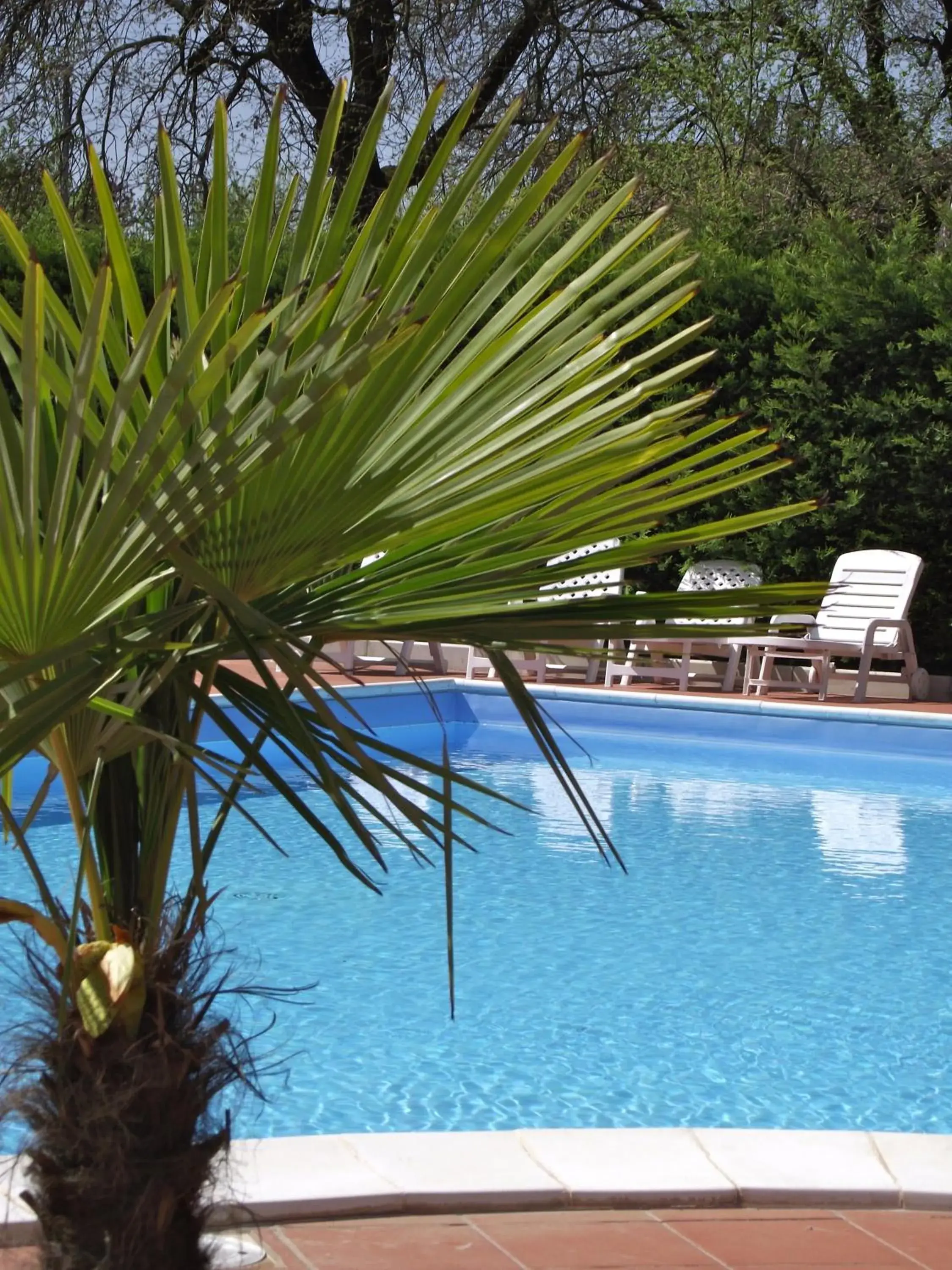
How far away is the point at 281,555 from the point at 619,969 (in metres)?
3.63

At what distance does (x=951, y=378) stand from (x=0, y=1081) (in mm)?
9541

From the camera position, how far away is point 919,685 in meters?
10.5

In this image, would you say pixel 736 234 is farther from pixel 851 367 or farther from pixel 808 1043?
pixel 808 1043

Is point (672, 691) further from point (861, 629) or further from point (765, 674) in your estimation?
point (861, 629)

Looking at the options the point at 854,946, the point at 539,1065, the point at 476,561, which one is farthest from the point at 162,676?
the point at 854,946

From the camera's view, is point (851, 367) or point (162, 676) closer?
point (162, 676)

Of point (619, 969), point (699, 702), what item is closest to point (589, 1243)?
point (619, 969)

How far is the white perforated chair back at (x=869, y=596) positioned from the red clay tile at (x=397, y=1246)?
809 cm

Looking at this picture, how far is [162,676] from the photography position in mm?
1518

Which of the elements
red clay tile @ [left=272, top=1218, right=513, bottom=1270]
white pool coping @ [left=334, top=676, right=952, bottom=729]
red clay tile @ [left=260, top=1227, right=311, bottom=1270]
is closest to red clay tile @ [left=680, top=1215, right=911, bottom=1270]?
red clay tile @ [left=272, top=1218, right=513, bottom=1270]

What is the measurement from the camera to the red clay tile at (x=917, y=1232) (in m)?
2.25

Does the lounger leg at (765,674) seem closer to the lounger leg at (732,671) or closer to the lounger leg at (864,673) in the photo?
the lounger leg at (732,671)

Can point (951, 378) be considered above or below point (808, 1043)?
above

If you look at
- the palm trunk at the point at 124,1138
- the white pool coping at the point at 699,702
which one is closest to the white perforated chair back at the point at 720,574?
the white pool coping at the point at 699,702
